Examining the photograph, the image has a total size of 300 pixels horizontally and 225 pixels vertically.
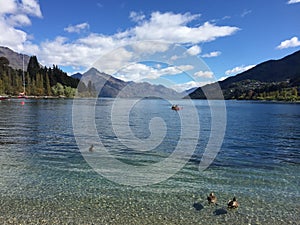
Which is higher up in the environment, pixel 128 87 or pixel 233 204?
pixel 128 87

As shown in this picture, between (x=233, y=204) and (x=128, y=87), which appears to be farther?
(x=128, y=87)

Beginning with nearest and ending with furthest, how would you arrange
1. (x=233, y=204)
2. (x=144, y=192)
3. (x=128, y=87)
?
(x=233, y=204) → (x=144, y=192) → (x=128, y=87)

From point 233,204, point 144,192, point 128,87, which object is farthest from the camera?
point 128,87

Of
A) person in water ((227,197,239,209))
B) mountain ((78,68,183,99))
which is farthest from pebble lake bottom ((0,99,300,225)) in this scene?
mountain ((78,68,183,99))

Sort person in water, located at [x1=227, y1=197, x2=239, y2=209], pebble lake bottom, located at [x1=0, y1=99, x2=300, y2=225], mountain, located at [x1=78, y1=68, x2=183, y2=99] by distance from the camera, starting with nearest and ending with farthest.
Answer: pebble lake bottom, located at [x1=0, y1=99, x2=300, y2=225], person in water, located at [x1=227, y1=197, x2=239, y2=209], mountain, located at [x1=78, y1=68, x2=183, y2=99]

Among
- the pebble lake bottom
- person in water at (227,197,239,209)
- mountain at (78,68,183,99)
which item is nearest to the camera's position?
the pebble lake bottom

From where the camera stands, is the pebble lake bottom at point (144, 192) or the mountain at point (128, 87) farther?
the mountain at point (128, 87)

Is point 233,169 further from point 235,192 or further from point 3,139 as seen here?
Answer: point 3,139

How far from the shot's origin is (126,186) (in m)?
16.8

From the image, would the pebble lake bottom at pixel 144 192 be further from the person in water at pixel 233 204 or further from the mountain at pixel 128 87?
the mountain at pixel 128 87

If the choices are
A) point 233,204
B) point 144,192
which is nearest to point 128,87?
point 144,192

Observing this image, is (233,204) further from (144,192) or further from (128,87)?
(128,87)

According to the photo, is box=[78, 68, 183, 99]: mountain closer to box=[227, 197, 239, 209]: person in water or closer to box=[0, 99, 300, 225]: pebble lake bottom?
box=[0, 99, 300, 225]: pebble lake bottom

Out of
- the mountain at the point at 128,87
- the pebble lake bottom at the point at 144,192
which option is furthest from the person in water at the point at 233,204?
the mountain at the point at 128,87
